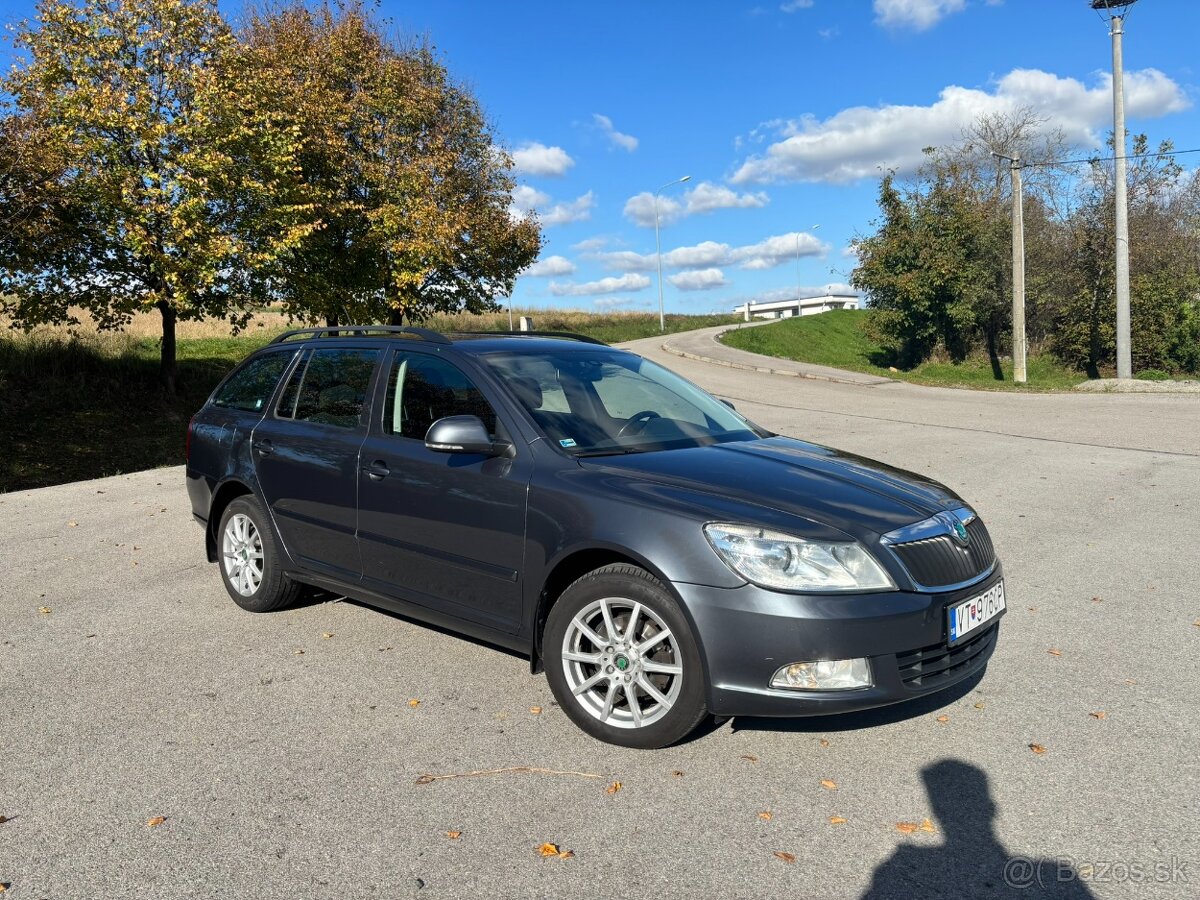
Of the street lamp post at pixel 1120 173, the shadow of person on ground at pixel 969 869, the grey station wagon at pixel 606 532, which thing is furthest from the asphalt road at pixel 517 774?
the street lamp post at pixel 1120 173

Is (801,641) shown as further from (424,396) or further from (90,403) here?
(90,403)

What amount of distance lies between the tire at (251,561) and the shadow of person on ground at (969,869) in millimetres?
3766

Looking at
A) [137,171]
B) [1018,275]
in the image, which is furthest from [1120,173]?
[137,171]

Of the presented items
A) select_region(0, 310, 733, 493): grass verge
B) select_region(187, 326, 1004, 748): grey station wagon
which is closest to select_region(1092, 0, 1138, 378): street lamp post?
select_region(0, 310, 733, 493): grass verge

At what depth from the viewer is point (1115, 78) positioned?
908 inches

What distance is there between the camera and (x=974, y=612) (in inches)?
140

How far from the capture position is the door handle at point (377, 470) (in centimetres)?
442

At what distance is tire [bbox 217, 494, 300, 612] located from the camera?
5.21 m

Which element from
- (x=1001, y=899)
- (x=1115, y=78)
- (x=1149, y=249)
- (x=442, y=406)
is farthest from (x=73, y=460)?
(x=1149, y=249)

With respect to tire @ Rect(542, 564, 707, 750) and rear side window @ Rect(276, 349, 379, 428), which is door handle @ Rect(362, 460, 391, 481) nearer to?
rear side window @ Rect(276, 349, 379, 428)

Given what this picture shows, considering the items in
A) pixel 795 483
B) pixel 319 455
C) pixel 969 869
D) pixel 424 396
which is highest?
pixel 424 396

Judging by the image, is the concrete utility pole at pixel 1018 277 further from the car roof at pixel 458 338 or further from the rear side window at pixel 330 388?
the rear side window at pixel 330 388

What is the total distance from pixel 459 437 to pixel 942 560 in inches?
81.8

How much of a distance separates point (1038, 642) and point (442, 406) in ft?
11.0
